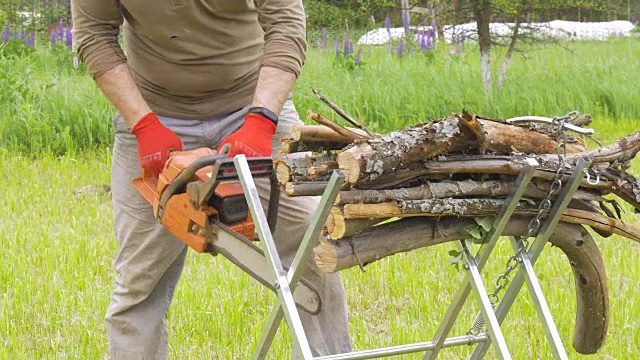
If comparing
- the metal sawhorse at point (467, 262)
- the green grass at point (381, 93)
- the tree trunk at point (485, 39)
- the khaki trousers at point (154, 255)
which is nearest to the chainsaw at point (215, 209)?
the metal sawhorse at point (467, 262)

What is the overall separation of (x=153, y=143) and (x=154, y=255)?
1.61 feet

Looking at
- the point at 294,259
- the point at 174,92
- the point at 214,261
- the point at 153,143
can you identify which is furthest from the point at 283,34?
the point at 214,261

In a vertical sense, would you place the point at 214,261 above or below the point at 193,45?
below

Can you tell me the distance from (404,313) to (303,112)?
3535 mm

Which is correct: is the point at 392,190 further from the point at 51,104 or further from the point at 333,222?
the point at 51,104

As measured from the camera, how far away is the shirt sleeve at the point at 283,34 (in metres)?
3.06

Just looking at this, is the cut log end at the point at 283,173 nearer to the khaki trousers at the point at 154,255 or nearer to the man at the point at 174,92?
the man at the point at 174,92

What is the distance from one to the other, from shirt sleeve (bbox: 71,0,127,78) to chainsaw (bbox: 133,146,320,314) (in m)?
0.58

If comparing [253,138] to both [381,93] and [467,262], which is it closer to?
[467,262]

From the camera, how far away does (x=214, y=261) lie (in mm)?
5074

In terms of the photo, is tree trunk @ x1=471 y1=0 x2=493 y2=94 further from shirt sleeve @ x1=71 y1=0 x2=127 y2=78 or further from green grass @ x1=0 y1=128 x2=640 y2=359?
shirt sleeve @ x1=71 y1=0 x2=127 y2=78

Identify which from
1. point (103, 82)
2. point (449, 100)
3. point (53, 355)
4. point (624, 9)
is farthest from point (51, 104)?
point (624, 9)

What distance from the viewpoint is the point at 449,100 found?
27.0 feet

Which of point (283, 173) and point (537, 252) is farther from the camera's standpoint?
point (537, 252)
